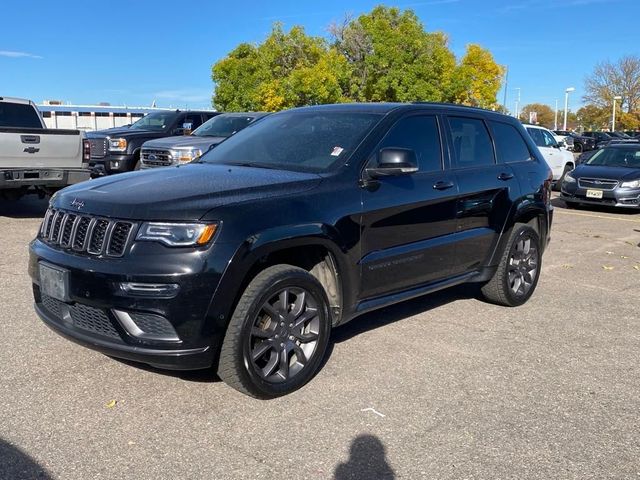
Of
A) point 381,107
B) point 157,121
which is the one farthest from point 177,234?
point 157,121

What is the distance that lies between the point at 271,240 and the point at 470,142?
2633 mm

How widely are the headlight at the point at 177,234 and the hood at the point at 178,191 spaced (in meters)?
0.04

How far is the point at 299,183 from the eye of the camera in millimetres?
3998

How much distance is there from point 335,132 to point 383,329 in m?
1.68

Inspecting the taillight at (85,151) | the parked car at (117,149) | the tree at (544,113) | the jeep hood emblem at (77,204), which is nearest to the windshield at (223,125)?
the parked car at (117,149)

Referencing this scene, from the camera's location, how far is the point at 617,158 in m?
15.1

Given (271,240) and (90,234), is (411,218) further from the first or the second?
(90,234)

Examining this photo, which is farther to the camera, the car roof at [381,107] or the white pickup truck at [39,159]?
the white pickup truck at [39,159]

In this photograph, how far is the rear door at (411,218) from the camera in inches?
171

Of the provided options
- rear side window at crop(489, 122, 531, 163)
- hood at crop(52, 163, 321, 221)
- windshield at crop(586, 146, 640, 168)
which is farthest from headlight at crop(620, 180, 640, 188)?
hood at crop(52, 163, 321, 221)

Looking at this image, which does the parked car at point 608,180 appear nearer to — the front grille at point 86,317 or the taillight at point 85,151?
the taillight at point 85,151

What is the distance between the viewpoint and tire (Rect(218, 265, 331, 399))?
3.58 meters

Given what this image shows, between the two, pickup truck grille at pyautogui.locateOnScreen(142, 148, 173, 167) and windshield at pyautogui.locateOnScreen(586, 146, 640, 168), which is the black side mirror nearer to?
pickup truck grille at pyautogui.locateOnScreen(142, 148, 173, 167)

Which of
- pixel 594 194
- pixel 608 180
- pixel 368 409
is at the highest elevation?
pixel 608 180
